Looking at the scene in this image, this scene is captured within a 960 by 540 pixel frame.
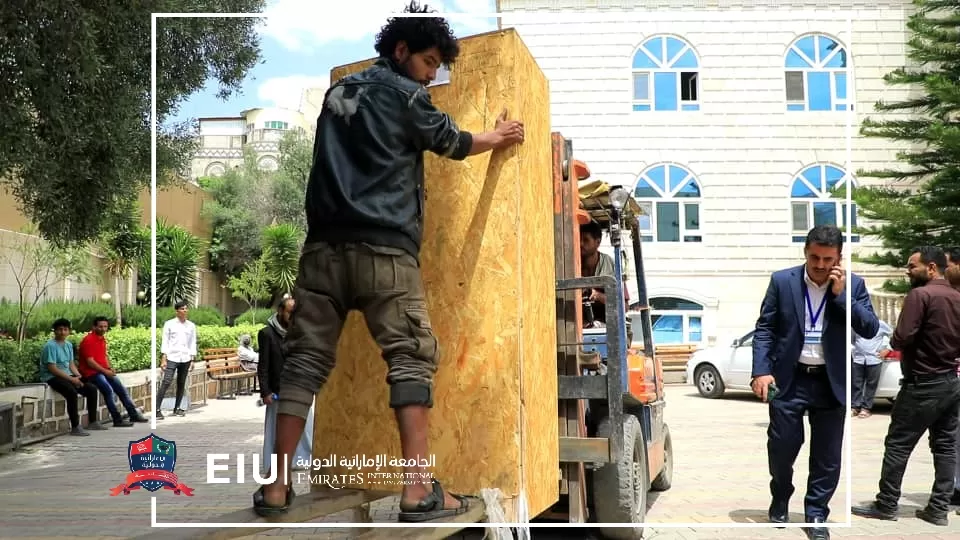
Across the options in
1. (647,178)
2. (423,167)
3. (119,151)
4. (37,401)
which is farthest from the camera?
(647,178)

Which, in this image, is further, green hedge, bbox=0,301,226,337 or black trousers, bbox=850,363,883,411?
green hedge, bbox=0,301,226,337

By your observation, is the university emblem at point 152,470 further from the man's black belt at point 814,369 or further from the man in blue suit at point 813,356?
the man's black belt at point 814,369

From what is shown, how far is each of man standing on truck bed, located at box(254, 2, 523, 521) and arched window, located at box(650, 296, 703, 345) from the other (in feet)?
71.9

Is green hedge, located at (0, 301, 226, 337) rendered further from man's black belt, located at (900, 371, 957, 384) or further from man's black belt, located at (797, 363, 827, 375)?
man's black belt, located at (900, 371, 957, 384)

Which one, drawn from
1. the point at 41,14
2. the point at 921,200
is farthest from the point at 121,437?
the point at 921,200

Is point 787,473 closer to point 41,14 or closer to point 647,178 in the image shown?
point 41,14

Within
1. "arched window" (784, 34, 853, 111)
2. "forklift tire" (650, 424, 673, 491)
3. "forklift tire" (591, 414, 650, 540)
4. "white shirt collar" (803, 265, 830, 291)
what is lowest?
"forklift tire" (650, 424, 673, 491)

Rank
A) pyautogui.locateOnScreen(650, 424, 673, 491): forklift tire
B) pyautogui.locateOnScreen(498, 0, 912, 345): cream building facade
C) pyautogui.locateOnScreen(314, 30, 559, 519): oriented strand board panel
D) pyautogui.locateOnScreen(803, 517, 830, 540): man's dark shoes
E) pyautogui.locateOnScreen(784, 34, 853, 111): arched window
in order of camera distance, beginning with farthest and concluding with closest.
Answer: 1. pyautogui.locateOnScreen(498, 0, 912, 345): cream building facade
2. pyautogui.locateOnScreen(784, 34, 853, 111): arched window
3. pyautogui.locateOnScreen(650, 424, 673, 491): forklift tire
4. pyautogui.locateOnScreen(803, 517, 830, 540): man's dark shoes
5. pyautogui.locateOnScreen(314, 30, 559, 519): oriented strand board panel

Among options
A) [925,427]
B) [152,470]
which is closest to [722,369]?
[925,427]

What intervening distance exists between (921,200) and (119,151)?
1660 centimetres

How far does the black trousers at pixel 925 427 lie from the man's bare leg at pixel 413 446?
452 cm

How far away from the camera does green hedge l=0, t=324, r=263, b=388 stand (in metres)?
11.5

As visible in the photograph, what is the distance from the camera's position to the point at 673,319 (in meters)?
24.8

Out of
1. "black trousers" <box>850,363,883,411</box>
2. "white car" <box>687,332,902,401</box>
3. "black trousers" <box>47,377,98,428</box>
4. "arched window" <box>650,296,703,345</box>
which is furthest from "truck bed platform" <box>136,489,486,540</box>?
"arched window" <box>650,296,703,345</box>
